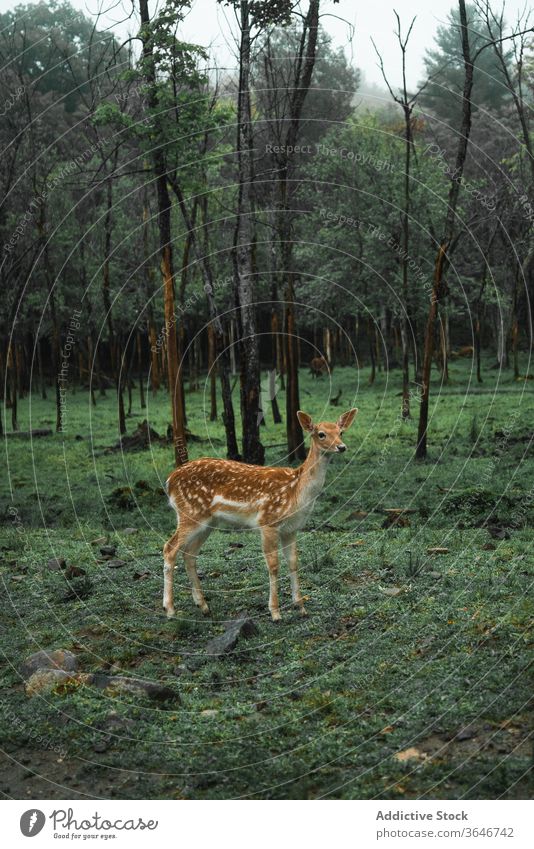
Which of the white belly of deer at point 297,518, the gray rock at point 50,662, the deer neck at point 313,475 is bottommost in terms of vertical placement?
the gray rock at point 50,662

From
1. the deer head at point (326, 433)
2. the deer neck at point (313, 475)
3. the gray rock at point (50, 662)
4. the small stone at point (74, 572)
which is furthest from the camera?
the small stone at point (74, 572)

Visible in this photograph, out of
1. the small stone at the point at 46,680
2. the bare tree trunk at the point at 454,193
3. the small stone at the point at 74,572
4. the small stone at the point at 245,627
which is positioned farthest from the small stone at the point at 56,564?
the bare tree trunk at the point at 454,193

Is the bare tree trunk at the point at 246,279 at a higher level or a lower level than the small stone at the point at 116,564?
higher

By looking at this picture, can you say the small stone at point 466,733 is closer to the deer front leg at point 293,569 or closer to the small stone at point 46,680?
the deer front leg at point 293,569

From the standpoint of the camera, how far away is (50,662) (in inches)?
409

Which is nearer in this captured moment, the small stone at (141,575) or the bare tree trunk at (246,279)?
the small stone at (141,575)

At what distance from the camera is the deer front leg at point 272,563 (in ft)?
38.1

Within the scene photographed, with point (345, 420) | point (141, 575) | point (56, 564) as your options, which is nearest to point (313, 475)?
point (345, 420)

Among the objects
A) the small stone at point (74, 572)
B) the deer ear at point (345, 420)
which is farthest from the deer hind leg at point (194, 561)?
the small stone at point (74, 572)

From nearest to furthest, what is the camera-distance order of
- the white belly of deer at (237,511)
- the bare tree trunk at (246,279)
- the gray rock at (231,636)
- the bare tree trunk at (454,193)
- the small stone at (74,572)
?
1. the gray rock at (231,636)
2. the white belly of deer at (237,511)
3. the small stone at (74,572)
4. the bare tree trunk at (454,193)
5. the bare tree trunk at (246,279)

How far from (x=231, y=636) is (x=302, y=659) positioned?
93cm

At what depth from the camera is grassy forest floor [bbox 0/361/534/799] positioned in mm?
7910

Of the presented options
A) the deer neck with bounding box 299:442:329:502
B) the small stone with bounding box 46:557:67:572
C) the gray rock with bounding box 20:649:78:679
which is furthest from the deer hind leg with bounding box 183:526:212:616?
the small stone with bounding box 46:557:67:572

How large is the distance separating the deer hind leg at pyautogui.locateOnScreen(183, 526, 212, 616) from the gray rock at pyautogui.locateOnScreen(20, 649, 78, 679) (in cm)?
215
